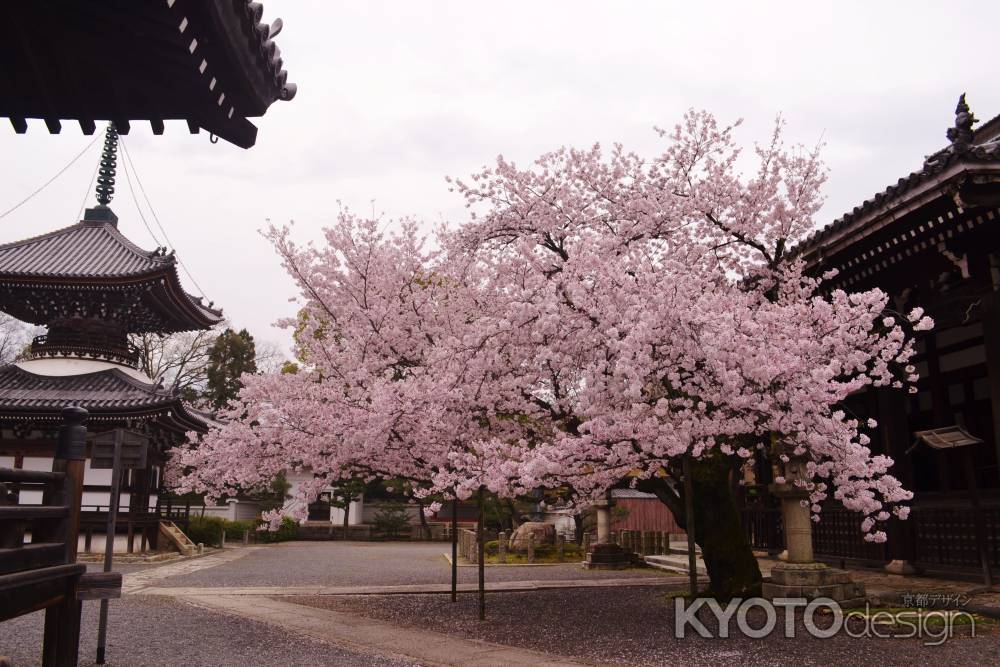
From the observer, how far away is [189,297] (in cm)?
2588

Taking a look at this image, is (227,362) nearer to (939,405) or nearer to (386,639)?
(386,639)

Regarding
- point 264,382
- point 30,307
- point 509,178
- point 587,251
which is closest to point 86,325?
point 30,307

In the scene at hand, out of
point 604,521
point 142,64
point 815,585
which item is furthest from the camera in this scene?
point 604,521

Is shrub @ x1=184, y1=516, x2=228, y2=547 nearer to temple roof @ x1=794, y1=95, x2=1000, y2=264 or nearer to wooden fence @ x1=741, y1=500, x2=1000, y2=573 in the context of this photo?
wooden fence @ x1=741, y1=500, x2=1000, y2=573

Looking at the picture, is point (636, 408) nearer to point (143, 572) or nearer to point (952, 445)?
point (952, 445)

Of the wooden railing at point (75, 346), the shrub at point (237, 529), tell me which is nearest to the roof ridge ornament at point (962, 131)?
the wooden railing at point (75, 346)

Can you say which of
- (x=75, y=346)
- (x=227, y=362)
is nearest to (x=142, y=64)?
(x=75, y=346)

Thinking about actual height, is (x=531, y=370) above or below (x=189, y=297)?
below

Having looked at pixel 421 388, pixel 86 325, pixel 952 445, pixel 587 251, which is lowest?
pixel 952 445

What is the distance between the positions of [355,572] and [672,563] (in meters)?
8.41

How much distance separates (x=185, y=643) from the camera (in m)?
8.65

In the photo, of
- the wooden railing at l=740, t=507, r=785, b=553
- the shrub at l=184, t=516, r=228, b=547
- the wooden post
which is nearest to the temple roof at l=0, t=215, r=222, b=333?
the shrub at l=184, t=516, r=228, b=547

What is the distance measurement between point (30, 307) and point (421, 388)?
65.9 feet

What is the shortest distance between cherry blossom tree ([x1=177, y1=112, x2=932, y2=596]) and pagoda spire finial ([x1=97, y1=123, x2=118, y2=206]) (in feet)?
58.8
